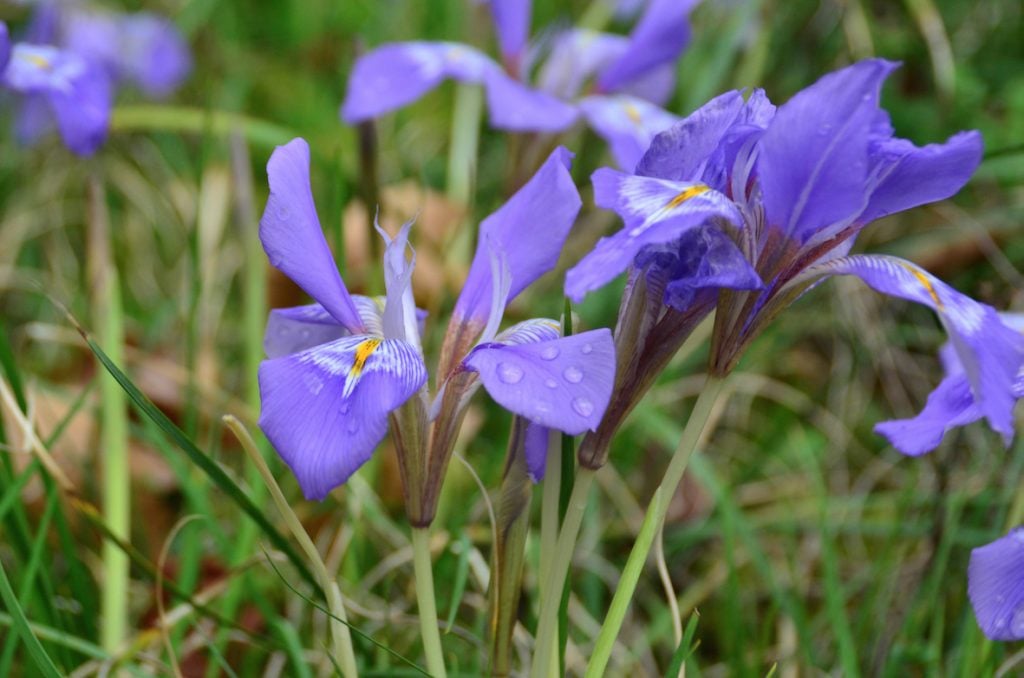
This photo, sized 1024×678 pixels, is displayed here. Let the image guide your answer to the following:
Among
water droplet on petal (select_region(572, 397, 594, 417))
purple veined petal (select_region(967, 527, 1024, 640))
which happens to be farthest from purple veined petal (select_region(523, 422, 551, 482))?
purple veined petal (select_region(967, 527, 1024, 640))

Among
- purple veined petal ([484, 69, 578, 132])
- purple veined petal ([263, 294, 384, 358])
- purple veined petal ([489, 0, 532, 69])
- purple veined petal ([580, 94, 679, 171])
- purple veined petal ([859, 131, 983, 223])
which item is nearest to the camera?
purple veined petal ([859, 131, 983, 223])

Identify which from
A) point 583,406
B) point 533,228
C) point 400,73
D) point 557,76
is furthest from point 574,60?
point 583,406

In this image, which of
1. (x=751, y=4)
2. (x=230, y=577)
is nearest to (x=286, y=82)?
(x=751, y=4)

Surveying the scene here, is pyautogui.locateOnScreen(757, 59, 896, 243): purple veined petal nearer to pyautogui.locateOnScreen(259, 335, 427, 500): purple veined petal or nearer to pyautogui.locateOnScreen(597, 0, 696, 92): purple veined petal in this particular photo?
pyautogui.locateOnScreen(259, 335, 427, 500): purple veined petal

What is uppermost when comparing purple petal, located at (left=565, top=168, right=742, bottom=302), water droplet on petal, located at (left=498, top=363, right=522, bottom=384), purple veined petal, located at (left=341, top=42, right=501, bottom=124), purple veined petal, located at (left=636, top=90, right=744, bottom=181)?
purple veined petal, located at (left=636, top=90, right=744, bottom=181)

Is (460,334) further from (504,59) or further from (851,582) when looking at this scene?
(504,59)
